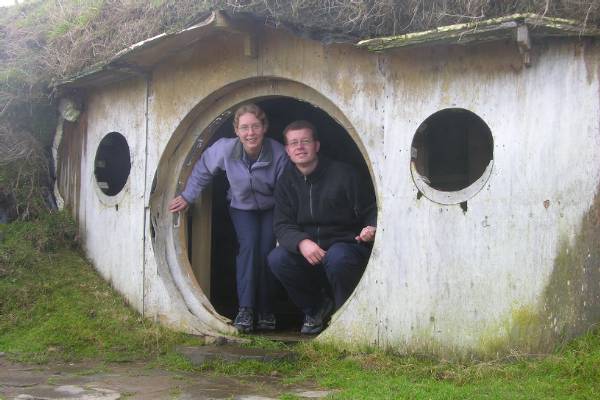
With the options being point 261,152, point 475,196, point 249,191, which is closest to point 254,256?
point 249,191

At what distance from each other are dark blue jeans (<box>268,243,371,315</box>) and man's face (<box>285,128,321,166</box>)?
2.56ft

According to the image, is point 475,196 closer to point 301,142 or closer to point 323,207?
point 323,207

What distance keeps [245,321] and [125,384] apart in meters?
1.63

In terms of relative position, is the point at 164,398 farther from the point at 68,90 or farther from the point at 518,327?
the point at 68,90

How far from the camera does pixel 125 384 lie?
221 inches

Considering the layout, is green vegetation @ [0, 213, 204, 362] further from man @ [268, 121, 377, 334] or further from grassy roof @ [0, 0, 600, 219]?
man @ [268, 121, 377, 334]

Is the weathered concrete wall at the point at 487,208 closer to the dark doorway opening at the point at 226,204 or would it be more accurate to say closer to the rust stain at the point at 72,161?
the dark doorway opening at the point at 226,204

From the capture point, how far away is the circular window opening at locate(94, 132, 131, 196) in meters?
8.23

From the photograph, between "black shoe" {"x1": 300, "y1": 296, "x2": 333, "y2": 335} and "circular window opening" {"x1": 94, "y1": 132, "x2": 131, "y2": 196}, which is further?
"circular window opening" {"x1": 94, "y1": 132, "x2": 131, "y2": 196}

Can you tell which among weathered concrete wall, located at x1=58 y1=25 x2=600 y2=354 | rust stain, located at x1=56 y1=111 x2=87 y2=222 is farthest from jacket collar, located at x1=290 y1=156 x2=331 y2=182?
rust stain, located at x1=56 y1=111 x2=87 y2=222

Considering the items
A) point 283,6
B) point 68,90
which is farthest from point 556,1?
point 68,90

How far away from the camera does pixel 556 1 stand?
5.32 meters

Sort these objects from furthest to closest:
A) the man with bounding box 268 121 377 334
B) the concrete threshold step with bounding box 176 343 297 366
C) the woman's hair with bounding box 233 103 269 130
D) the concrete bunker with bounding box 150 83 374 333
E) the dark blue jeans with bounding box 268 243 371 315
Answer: the concrete bunker with bounding box 150 83 374 333 → the woman's hair with bounding box 233 103 269 130 → the man with bounding box 268 121 377 334 → the dark blue jeans with bounding box 268 243 371 315 → the concrete threshold step with bounding box 176 343 297 366

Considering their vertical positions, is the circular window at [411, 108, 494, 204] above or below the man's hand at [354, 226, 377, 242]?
above
